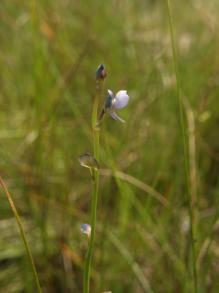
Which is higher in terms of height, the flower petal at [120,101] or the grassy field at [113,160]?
the grassy field at [113,160]

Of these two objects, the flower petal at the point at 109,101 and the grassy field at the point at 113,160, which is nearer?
the flower petal at the point at 109,101

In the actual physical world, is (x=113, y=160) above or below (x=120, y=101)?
above

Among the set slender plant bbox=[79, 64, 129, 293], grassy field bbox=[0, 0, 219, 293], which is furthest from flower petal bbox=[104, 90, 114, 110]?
grassy field bbox=[0, 0, 219, 293]

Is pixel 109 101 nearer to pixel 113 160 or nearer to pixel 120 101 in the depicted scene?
pixel 120 101

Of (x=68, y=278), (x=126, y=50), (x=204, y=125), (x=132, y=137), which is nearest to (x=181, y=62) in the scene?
(x=126, y=50)

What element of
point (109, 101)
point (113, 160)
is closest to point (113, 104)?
point (109, 101)

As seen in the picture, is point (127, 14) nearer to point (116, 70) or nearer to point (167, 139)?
point (116, 70)

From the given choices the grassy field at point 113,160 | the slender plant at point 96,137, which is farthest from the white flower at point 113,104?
the grassy field at point 113,160

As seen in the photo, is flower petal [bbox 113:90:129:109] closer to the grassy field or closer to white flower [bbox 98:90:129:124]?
white flower [bbox 98:90:129:124]

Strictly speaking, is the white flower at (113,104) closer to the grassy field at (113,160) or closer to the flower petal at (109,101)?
the flower petal at (109,101)
